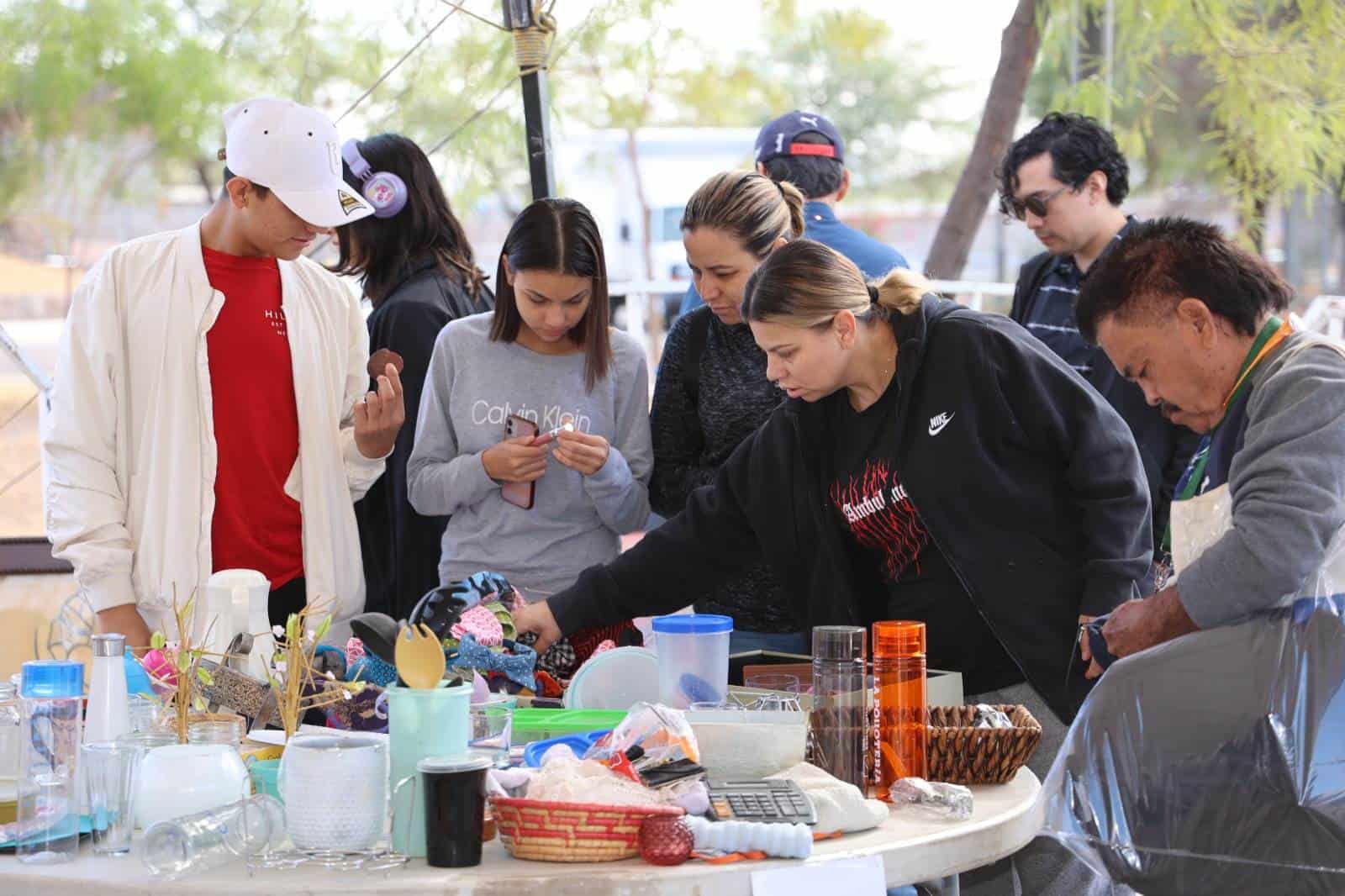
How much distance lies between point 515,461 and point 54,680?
1007mm

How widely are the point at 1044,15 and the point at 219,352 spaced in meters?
4.00

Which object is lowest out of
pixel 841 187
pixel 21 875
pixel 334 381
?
pixel 21 875

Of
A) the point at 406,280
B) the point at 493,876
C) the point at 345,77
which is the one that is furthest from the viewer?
the point at 345,77

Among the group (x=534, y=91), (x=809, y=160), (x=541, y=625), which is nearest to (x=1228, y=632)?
(x=541, y=625)

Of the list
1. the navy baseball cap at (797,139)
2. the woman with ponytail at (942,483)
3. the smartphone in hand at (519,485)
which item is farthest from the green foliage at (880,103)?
the woman with ponytail at (942,483)

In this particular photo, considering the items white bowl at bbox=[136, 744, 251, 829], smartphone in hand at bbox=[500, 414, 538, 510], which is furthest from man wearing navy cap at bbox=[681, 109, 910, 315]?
white bowl at bbox=[136, 744, 251, 829]

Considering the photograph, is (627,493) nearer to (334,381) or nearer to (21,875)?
(334,381)

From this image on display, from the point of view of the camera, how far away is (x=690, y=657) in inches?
78.6

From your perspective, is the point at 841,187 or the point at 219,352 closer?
the point at 219,352

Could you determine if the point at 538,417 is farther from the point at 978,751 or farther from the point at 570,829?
the point at 570,829

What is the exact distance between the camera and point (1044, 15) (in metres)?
5.73

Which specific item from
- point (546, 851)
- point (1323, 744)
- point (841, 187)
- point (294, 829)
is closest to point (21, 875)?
point (294, 829)

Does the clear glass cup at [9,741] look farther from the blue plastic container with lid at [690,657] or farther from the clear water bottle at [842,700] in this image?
the clear water bottle at [842,700]

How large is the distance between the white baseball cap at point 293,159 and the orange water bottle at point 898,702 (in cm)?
134
